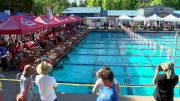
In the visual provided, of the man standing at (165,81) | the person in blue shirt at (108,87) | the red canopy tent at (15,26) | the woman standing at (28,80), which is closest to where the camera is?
the person in blue shirt at (108,87)

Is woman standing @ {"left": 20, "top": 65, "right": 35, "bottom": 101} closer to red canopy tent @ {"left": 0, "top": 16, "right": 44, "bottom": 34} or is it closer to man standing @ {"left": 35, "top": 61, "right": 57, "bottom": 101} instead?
man standing @ {"left": 35, "top": 61, "right": 57, "bottom": 101}

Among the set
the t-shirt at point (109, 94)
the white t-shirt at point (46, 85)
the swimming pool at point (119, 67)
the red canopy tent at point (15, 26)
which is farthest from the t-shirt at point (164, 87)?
the red canopy tent at point (15, 26)

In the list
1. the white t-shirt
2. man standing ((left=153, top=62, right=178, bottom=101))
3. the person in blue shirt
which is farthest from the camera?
the white t-shirt

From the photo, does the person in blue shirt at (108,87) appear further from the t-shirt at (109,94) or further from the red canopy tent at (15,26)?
the red canopy tent at (15,26)

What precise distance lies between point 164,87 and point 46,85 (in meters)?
1.80

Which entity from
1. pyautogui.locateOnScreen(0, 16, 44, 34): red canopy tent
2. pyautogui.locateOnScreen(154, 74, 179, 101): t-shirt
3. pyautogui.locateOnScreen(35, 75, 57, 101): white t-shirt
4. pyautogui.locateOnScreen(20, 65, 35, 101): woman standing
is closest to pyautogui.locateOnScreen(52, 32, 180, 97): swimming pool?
pyautogui.locateOnScreen(0, 16, 44, 34): red canopy tent

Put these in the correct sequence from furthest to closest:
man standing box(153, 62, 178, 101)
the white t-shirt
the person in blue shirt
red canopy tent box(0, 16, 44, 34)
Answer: red canopy tent box(0, 16, 44, 34) → the white t-shirt → man standing box(153, 62, 178, 101) → the person in blue shirt

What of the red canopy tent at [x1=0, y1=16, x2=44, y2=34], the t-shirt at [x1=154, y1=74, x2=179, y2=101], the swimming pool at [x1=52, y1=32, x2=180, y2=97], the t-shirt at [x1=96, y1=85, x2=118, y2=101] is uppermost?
the red canopy tent at [x1=0, y1=16, x2=44, y2=34]

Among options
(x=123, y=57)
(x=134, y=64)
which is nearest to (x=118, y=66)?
(x=134, y=64)

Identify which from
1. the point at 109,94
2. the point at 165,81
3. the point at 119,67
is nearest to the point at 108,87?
the point at 109,94

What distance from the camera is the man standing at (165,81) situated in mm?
5066

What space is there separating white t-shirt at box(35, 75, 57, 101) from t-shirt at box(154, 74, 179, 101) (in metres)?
1.59

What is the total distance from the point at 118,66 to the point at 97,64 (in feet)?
3.70

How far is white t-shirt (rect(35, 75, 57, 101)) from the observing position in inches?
206
